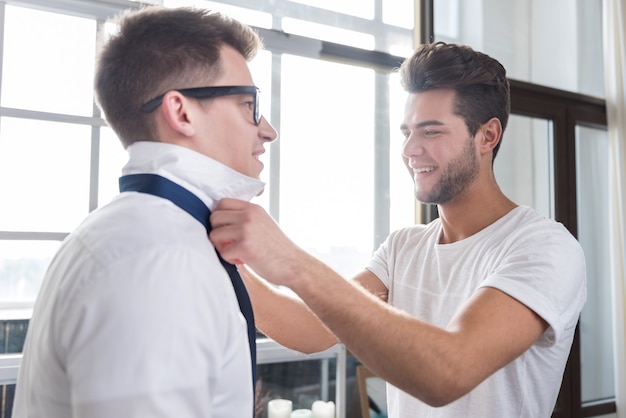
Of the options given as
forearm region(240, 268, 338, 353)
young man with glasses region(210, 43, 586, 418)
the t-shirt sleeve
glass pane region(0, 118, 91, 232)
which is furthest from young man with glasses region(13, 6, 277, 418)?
glass pane region(0, 118, 91, 232)

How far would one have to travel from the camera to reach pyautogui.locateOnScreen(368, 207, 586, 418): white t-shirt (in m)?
1.22

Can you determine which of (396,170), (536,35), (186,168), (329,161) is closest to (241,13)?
(329,161)

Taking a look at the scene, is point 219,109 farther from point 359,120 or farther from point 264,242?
point 359,120

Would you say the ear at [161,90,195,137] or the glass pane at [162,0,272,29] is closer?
the ear at [161,90,195,137]

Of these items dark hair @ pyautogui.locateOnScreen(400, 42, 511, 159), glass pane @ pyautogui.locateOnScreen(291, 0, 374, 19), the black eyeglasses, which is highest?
glass pane @ pyautogui.locateOnScreen(291, 0, 374, 19)

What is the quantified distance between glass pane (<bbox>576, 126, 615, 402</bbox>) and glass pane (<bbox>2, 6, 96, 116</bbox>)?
289 centimetres

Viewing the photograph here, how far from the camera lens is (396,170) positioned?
282cm

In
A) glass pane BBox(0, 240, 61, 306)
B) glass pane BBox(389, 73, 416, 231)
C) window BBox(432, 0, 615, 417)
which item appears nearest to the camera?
glass pane BBox(0, 240, 61, 306)

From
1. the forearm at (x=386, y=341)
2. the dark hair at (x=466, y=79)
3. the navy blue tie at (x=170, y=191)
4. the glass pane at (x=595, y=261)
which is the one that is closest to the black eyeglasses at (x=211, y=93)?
the navy blue tie at (x=170, y=191)

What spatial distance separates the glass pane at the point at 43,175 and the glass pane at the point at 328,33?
3.28 feet

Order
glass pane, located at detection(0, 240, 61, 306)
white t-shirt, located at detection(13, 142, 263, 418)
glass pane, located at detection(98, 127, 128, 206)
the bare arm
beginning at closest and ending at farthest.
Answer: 1. white t-shirt, located at detection(13, 142, 263, 418)
2. the bare arm
3. glass pane, located at detection(0, 240, 61, 306)
4. glass pane, located at detection(98, 127, 128, 206)

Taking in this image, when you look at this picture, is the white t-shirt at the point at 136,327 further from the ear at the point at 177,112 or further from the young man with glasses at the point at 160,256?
the ear at the point at 177,112

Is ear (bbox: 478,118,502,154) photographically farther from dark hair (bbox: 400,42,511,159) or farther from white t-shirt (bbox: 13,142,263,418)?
white t-shirt (bbox: 13,142,263,418)

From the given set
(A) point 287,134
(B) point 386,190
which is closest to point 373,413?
(B) point 386,190
